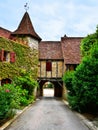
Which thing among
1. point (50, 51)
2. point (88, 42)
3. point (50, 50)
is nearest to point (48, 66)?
point (50, 51)

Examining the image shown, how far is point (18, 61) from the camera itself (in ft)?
103

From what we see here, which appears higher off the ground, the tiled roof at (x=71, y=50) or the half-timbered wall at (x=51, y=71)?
the tiled roof at (x=71, y=50)

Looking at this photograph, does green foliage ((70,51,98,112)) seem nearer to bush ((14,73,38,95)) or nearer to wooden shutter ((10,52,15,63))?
bush ((14,73,38,95))

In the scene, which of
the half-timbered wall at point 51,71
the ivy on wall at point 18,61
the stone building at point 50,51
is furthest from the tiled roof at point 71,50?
the ivy on wall at point 18,61

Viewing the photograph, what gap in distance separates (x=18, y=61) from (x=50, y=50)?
13525 mm

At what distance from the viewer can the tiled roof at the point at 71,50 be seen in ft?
134

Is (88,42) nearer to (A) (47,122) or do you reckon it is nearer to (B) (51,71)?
(A) (47,122)

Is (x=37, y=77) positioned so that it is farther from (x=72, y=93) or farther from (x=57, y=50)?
(x=72, y=93)

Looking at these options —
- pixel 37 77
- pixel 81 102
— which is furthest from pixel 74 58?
pixel 81 102

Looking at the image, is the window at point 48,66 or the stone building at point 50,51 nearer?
the stone building at point 50,51

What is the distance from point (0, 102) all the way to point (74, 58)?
92.3 ft

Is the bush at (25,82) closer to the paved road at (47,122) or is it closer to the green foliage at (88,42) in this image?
the green foliage at (88,42)

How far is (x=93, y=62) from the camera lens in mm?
17000

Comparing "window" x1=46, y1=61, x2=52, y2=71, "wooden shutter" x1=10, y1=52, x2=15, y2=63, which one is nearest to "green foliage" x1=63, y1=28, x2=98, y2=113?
"wooden shutter" x1=10, y1=52, x2=15, y2=63
